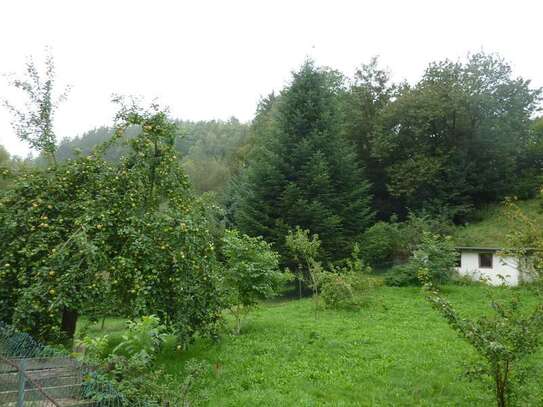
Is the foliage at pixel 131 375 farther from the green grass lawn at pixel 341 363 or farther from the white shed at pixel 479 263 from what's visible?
the white shed at pixel 479 263

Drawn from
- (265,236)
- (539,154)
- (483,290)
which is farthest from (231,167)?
(483,290)

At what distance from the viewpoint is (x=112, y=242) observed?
8.88 meters

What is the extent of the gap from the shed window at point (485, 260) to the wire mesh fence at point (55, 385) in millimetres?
19141

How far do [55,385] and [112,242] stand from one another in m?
3.45

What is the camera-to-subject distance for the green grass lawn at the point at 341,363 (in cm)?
750

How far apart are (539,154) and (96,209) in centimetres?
2906

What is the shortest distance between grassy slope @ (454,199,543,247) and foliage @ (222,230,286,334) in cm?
1321

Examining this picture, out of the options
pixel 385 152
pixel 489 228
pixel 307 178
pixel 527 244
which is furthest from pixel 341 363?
pixel 385 152

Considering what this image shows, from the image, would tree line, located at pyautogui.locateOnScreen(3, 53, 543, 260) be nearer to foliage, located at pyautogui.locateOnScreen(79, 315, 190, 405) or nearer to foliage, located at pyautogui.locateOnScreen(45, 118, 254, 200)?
foliage, located at pyautogui.locateOnScreen(45, 118, 254, 200)

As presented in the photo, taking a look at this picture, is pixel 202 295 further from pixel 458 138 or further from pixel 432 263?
pixel 458 138

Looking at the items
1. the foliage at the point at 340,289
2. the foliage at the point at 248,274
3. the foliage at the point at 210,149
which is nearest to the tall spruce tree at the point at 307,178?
the foliage at the point at 210,149

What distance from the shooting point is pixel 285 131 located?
24141 mm

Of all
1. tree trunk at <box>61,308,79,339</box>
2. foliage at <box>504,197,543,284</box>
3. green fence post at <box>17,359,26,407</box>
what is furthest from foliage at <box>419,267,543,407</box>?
tree trunk at <box>61,308,79,339</box>

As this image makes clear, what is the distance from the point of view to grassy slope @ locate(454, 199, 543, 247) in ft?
72.6
